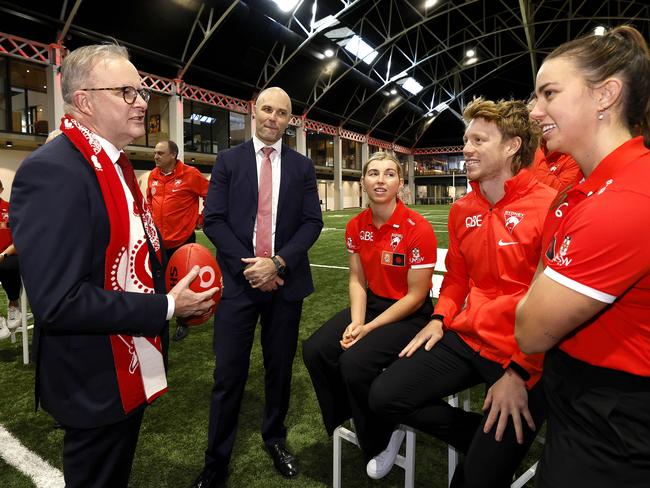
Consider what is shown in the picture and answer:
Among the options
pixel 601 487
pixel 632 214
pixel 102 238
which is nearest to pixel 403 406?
pixel 601 487

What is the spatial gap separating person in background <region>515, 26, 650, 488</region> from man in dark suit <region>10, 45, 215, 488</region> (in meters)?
1.18

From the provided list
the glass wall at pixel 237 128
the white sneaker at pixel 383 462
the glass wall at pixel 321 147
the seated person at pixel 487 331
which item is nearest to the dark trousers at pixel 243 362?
the white sneaker at pixel 383 462

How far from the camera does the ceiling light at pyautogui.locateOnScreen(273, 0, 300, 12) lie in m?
17.5

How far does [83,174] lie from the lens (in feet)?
4.26

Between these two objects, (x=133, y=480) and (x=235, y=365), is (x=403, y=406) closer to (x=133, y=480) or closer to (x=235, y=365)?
(x=235, y=365)

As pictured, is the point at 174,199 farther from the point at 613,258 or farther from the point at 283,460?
the point at 613,258

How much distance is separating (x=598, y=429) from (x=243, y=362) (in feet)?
5.98

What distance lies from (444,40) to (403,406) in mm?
29762

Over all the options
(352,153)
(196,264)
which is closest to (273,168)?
(196,264)

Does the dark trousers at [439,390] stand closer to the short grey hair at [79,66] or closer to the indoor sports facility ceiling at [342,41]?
the short grey hair at [79,66]

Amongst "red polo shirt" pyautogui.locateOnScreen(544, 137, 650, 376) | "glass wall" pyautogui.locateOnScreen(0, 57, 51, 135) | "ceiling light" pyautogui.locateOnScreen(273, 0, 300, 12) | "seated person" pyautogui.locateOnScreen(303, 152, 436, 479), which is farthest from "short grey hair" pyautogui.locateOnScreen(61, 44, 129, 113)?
"ceiling light" pyautogui.locateOnScreen(273, 0, 300, 12)

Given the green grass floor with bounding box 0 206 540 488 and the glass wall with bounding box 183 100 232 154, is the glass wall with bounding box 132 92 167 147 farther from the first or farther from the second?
the green grass floor with bounding box 0 206 540 488

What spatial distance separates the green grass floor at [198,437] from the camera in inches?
95.1

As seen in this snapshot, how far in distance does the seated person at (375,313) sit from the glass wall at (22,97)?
15.6m
